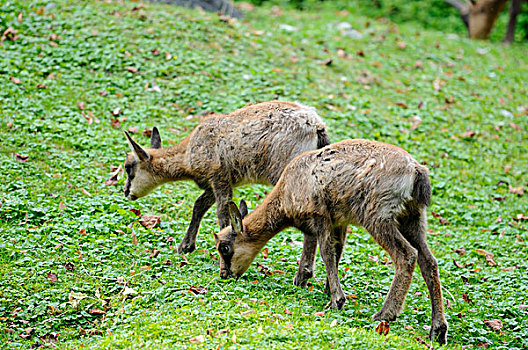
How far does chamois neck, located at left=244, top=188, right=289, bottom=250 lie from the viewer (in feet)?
22.4

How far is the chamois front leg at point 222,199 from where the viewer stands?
783 cm

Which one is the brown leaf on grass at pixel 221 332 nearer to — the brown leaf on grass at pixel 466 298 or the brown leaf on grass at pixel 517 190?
the brown leaf on grass at pixel 466 298

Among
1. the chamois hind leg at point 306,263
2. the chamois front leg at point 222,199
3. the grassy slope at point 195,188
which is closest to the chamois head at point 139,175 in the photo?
the grassy slope at point 195,188

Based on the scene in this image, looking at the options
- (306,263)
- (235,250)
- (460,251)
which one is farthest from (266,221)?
(460,251)

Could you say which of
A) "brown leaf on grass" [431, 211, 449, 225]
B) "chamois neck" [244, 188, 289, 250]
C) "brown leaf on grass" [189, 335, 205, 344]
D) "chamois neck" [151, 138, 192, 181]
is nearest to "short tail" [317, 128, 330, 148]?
"chamois neck" [244, 188, 289, 250]

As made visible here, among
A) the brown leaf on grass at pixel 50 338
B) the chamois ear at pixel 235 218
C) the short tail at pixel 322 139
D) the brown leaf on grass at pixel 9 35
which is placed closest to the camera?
the brown leaf on grass at pixel 50 338

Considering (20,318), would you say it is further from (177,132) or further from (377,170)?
(177,132)

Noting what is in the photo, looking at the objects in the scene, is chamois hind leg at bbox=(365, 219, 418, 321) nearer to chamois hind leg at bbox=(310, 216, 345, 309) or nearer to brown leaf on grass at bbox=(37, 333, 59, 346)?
chamois hind leg at bbox=(310, 216, 345, 309)

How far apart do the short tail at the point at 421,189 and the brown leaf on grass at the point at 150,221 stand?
12.7ft

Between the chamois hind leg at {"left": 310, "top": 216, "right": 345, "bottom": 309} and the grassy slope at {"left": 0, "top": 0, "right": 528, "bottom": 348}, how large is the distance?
0.20 m

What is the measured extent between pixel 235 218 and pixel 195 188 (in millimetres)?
2955

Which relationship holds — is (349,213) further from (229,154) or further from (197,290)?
(229,154)

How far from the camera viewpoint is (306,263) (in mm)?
7102

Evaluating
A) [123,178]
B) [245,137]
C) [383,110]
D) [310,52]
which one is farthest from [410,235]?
[310,52]
